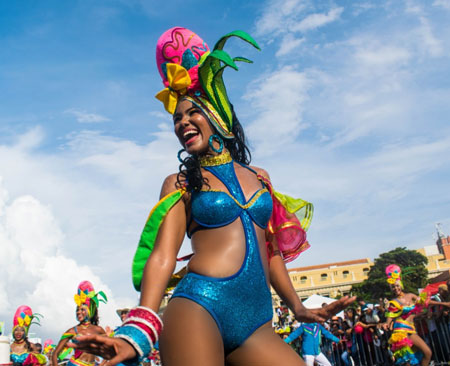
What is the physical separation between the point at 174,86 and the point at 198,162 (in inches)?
18.9

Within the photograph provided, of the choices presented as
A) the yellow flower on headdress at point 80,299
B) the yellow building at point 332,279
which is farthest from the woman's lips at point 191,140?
the yellow building at point 332,279

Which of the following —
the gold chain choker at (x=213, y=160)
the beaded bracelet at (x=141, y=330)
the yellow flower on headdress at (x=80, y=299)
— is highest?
the yellow flower on headdress at (x=80, y=299)

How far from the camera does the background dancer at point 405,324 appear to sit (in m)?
8.43

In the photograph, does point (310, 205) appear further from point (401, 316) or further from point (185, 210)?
point (401, 316)

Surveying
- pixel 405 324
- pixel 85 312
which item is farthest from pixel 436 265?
pixel 85 312

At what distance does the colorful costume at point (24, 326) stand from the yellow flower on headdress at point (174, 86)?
9.85m

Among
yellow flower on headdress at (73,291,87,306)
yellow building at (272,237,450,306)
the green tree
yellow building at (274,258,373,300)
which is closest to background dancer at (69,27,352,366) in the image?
yellow flower on headdress at (73,291,87,306)

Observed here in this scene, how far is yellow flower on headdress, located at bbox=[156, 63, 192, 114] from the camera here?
2.87 m

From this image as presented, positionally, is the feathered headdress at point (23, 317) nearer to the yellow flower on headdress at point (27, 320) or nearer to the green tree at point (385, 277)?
the yellow flower on headdress at point (27, 320)

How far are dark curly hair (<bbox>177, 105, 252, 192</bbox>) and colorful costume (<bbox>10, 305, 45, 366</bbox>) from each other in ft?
32.1

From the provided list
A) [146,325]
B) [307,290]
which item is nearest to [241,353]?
[146,325]

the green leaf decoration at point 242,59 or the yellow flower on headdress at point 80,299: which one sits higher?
the yellow flower on headdress at point 80,299

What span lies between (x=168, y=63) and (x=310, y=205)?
1.26m

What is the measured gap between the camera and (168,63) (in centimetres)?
296
